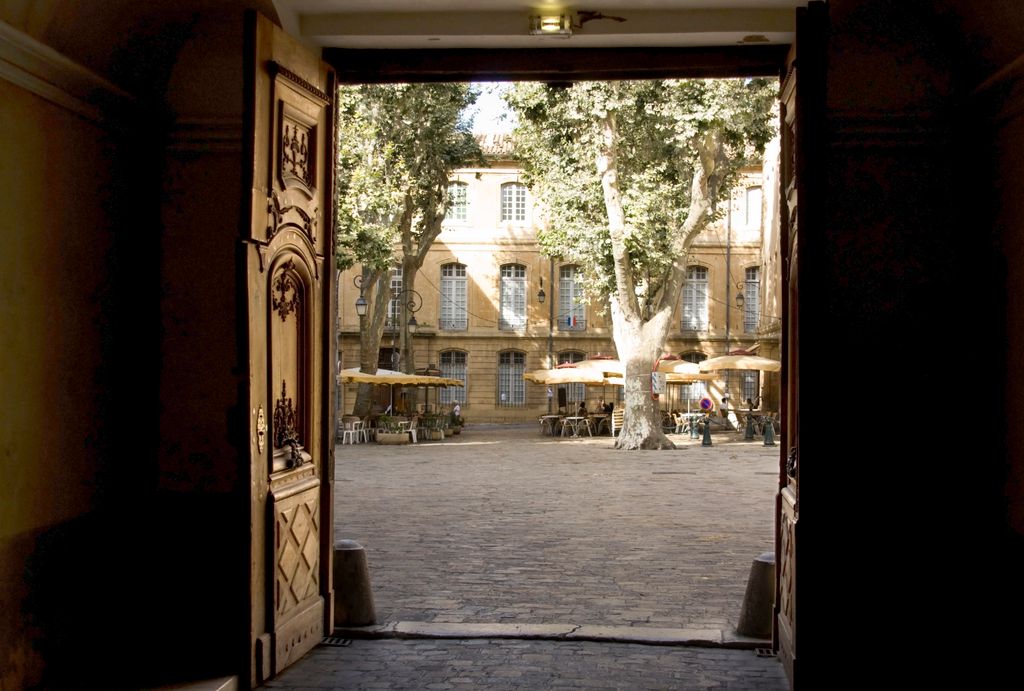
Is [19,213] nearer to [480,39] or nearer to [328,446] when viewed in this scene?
[328,446]

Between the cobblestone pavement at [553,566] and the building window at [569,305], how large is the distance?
2283cm

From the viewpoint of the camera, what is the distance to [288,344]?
6.07 metres

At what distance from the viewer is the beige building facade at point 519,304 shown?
Answer: 1716 inches

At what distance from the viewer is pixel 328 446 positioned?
6.60 meters

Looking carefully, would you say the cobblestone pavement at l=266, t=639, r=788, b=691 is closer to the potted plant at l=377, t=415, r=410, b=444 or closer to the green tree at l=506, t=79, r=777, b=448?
the green tree at l=506, t=79, r=777, b=448

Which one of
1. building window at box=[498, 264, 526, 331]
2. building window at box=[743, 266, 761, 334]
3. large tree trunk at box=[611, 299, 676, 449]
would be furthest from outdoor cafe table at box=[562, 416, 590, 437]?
building window at box=[743, 266, 761, 334]

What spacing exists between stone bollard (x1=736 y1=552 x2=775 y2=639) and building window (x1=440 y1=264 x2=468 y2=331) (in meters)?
37.3

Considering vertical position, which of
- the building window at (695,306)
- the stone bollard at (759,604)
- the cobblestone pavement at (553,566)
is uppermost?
the building window at (695,306)

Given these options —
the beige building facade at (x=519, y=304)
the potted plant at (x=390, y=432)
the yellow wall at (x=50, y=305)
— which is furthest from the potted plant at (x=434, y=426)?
the yellow wall at (x=50, y=305)

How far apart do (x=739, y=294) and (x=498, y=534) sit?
108 ft

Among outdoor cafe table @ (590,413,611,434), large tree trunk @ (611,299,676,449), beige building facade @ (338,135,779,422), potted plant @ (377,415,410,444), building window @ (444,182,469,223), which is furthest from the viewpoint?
building window @ (444,182,469,223)

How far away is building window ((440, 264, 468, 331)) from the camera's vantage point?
4394cm

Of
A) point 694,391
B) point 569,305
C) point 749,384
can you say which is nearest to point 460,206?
point 569,305

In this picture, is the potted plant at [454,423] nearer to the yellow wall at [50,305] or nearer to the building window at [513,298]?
the building window at [513,298]
